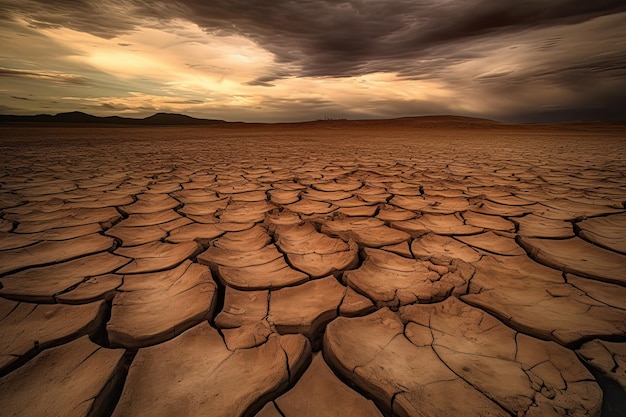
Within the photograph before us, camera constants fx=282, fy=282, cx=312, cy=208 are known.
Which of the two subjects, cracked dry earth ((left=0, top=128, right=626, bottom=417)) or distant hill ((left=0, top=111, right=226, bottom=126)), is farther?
distant hill ((left=0, top=111, right=226, bottom=126))

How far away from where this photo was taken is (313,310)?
35.7 inches

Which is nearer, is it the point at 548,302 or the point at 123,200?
the point at 548,302

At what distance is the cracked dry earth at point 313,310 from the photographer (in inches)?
24.4

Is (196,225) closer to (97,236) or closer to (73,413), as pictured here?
(97,236)

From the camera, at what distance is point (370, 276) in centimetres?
110

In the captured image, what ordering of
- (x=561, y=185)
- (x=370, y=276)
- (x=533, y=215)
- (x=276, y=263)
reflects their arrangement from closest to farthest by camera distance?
(x=370, y=276) → (x=276, y=263) → (x=533, y=215) → (x=561, y=185)

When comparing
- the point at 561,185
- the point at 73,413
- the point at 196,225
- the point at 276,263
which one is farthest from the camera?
the point at 561,185

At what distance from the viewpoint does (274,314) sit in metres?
0.89

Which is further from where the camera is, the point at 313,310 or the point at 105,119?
the point at 105,119

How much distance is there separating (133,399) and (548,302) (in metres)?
1.21

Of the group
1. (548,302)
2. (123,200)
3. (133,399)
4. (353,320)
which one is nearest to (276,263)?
(353,320)

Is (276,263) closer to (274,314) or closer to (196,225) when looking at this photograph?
(274,314)

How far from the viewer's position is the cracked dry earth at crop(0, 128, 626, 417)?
2.03 feet

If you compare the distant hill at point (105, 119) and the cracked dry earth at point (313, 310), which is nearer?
the cracked dry earth at point (313, 310)
